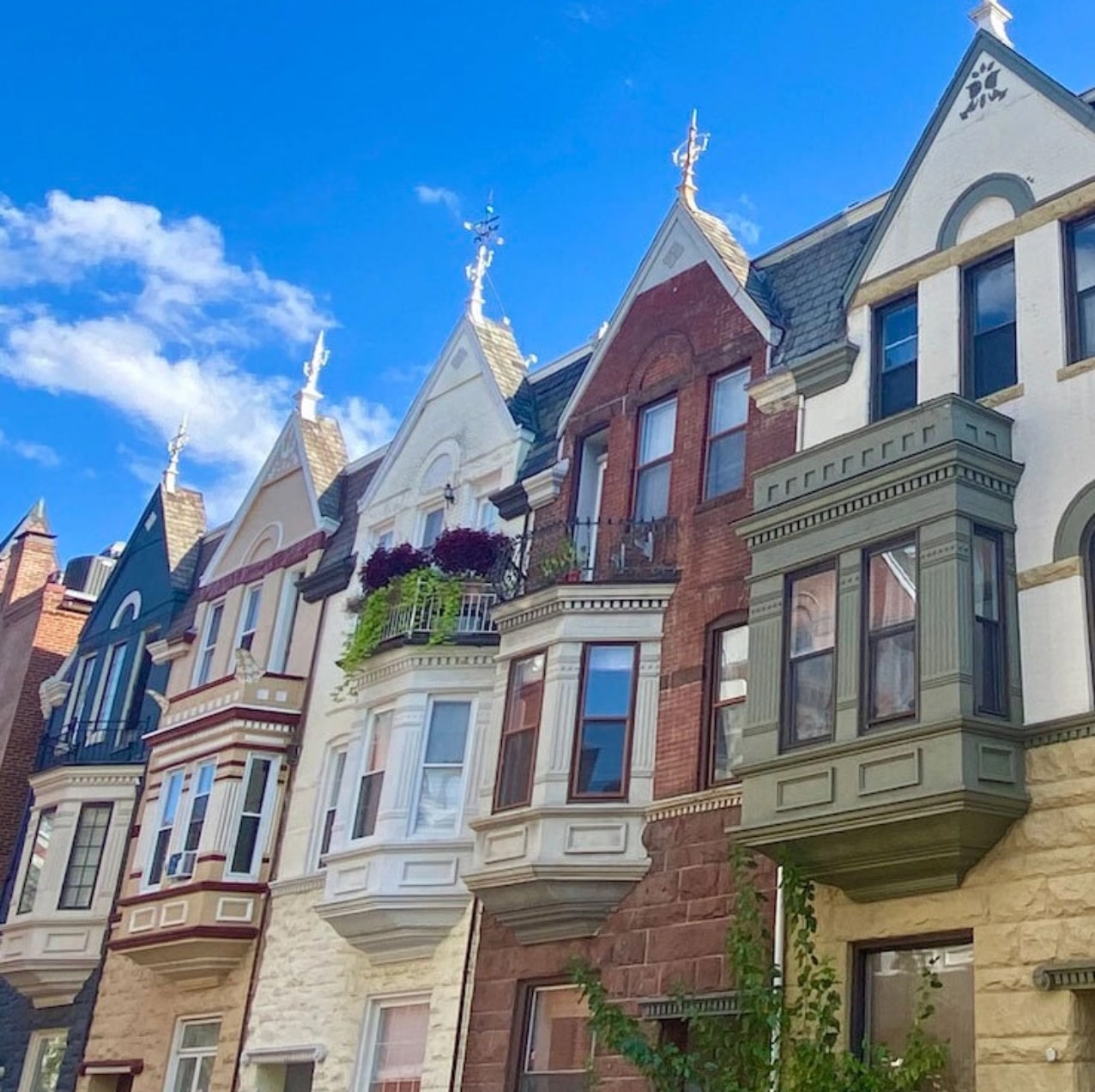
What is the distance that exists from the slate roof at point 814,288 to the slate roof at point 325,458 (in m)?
10.6

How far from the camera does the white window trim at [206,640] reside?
2966 cm

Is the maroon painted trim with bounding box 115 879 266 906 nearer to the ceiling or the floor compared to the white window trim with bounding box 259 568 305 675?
nearer to the floor

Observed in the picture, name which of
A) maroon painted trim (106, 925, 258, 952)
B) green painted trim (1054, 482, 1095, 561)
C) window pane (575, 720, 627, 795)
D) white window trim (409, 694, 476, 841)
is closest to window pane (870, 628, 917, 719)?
green painted trim (1054, 482, 1095, 561)

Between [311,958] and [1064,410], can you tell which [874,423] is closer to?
[1064,410]

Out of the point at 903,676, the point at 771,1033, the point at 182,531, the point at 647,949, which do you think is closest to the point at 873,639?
the point at 903,676

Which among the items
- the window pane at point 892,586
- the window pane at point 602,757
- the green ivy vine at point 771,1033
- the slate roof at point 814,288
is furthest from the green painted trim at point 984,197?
the green ivy vine at point 771,1033

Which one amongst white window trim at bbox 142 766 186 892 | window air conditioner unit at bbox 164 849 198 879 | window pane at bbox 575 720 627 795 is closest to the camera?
window pane at bbox 575 720 627 795

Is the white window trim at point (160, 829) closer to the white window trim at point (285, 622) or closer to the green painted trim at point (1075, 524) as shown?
the white window trim at point (285, 622)

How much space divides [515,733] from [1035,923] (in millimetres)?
8194

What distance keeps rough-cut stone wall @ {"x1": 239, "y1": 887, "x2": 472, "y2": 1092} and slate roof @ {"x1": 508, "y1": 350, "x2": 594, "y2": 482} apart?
6971mm

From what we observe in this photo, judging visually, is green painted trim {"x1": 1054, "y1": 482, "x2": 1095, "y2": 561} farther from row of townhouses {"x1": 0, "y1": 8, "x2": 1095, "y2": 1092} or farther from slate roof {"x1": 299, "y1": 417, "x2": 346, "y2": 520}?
slate roof {"x1": 299, "y1": 417, "x2": 346, "y2": 520}

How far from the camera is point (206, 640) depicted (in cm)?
3019

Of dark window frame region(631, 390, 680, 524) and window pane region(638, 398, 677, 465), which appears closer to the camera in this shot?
dark window frame region(631, 390, 680, 524)

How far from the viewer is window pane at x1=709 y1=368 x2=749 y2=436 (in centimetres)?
2023
